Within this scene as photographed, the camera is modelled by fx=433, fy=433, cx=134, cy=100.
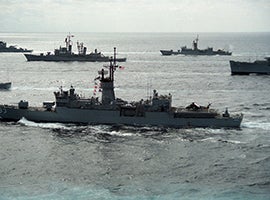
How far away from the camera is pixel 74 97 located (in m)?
56.4

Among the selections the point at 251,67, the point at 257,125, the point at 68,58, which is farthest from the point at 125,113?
the point at 68,58

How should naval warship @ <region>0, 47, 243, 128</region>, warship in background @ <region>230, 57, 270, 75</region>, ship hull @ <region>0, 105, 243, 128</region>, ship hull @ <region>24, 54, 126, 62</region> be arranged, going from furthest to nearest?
ship hull @ <region>24, 54, 126, 62</region>, warship in background @ <region>230, 57, 270, 75</region>, naval warship @ <region>0, 47, 243, 128</region>, ship hull @ <region>0, 105, 243, 128</region>

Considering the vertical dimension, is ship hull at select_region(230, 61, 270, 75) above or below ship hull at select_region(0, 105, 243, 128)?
above

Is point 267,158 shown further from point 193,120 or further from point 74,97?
point 74,97

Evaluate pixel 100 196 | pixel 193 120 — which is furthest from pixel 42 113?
pixel 100 196

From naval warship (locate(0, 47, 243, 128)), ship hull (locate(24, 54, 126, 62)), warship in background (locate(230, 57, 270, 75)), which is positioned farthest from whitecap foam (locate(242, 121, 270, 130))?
ship hull (locate(24, 54, 126, 62))

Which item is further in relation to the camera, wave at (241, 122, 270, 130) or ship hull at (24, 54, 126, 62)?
ship hull at (24, 54, 126, 62)

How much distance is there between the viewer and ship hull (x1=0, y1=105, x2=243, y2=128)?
176 feet

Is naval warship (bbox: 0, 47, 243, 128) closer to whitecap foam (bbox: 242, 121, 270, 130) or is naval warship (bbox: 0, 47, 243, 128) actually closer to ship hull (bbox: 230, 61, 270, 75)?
whitecap foam (bbox: 242, 121, 270, 130)

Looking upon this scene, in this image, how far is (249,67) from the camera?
120750 mm

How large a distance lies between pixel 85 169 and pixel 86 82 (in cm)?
6674

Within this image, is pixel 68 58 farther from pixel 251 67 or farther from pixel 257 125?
pixel 257 125

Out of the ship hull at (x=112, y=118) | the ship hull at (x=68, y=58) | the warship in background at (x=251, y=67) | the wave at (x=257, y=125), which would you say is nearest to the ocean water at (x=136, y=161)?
the wave at (x=257, y=125)

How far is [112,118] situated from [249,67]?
7506 cm
